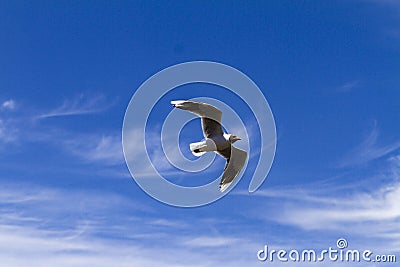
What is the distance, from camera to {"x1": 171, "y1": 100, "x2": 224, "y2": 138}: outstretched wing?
49.8 feet

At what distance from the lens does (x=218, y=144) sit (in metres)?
15.9

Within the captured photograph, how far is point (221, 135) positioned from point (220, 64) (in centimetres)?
209

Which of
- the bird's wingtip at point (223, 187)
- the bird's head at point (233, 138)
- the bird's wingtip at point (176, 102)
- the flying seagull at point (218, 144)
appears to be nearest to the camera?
the bird's wingtip at point (176, 102)

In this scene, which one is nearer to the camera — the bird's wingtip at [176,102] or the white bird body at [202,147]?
the bird's wingtip at [176,102]

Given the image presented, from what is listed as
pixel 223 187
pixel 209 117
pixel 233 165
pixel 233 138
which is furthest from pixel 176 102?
pixel 233 165

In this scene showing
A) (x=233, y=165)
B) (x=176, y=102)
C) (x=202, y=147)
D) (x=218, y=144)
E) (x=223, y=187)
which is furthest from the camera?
(x=233, y=165)

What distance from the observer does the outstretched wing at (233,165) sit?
15557 millimetres

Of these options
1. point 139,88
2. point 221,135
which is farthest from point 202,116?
point 139,88

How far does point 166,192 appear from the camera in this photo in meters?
15.0

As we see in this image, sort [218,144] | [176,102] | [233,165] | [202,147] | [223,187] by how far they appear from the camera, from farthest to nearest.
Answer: [233,165] → [218,144] → [202,147] → [223,187] → [176,102]

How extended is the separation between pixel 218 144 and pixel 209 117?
81cm

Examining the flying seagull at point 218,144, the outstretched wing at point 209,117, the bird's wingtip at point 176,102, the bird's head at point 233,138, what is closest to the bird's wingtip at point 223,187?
the flying seagull at point 218,144

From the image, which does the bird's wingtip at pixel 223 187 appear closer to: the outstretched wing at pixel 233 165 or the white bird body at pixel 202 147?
the outstretched wing at pixel 233 165

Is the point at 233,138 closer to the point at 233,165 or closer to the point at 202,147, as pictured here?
the point at 233,165
